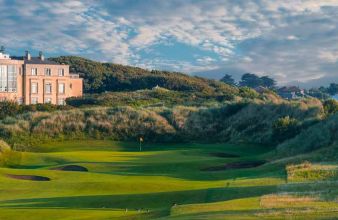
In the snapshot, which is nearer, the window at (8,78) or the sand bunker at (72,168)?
the sand bunker at (72,168)

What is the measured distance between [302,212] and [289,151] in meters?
29.6

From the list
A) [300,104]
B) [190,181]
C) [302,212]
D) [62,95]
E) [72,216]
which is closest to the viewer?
[302,212]

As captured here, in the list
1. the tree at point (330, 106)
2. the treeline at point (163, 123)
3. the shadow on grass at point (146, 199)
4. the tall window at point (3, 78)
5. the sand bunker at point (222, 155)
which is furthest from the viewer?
the tall window at point (3, 78)

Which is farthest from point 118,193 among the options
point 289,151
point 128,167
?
point 289,151

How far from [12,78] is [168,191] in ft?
251

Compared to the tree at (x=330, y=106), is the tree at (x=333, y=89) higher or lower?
higher

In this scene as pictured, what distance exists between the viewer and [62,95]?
106562 mm

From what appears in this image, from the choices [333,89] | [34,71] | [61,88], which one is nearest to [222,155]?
[34,71]

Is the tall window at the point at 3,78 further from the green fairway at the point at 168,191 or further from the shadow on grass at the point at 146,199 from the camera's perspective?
the shadow on grass at the point at 146,199

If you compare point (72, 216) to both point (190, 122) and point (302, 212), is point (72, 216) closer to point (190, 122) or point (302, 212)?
point (302, 212)

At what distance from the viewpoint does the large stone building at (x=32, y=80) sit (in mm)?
97938

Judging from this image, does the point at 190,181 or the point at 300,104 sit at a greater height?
the point at 300,104


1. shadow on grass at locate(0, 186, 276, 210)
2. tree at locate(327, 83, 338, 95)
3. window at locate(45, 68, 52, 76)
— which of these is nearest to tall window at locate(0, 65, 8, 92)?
window at locate(45, 68, 52, 76)

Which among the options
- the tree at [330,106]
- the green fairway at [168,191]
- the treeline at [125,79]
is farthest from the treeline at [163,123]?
the treeline at [125,79]
